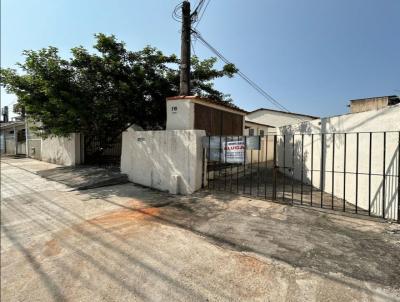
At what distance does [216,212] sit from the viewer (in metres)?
5.70

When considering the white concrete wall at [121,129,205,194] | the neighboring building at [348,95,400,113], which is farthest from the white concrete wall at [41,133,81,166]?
the neighboring building at [348,95,400,113]

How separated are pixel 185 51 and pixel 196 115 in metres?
2.80

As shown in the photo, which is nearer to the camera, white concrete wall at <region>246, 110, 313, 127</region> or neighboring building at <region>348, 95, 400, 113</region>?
neighboring building at <region>348, 95, 400, 113</region>

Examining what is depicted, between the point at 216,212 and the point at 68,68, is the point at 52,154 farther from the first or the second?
the point at 216,212

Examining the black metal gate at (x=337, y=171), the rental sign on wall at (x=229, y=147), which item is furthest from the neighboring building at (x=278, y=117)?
the rental sign on wall at (x=229, y=147)

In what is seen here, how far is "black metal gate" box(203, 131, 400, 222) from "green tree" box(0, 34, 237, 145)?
4.52 m

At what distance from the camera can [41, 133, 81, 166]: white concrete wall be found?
13.3 meters

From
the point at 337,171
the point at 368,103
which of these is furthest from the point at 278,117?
the point at 337,171

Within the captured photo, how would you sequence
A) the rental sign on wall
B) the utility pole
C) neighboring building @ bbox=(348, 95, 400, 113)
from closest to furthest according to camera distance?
the rental sign on wall
the utility pole
neighboring building @ bbox=(348, 95, 400, 113)

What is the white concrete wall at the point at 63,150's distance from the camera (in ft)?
43.5

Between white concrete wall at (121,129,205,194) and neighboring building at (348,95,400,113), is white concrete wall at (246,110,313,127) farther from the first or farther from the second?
white concrete wall at (121,129,205,194)

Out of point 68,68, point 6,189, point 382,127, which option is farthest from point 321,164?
point 6,189

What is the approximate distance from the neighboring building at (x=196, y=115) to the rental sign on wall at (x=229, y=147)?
153 centimetres

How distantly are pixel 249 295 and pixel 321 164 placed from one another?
6.44m
